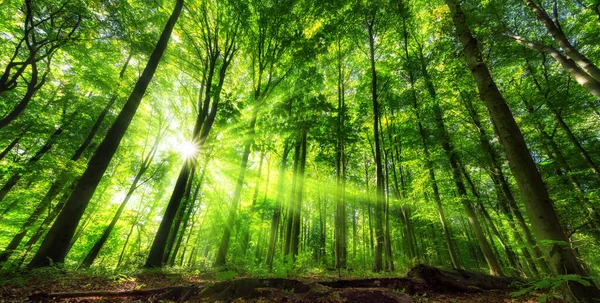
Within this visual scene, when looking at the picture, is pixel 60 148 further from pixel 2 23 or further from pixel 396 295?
pixel 396 295

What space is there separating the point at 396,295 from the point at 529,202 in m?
2.92

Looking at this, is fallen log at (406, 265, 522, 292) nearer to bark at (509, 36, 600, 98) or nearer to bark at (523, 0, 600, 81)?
bark at (509, 36, 600, 98)

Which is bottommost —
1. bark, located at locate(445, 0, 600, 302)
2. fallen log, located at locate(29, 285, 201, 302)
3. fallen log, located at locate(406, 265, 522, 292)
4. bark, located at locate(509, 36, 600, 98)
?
fallen log, located at locate(29, 285, 201, 302)

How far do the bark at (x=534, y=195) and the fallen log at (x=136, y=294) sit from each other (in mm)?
5962

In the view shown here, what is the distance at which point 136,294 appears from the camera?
14.1 ft

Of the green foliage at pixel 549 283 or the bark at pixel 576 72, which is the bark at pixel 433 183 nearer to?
the bark at pixel 576 72

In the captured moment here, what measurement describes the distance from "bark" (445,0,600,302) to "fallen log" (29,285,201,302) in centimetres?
596

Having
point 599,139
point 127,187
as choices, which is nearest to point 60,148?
point 127,187

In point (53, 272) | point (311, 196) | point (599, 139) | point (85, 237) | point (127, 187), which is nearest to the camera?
point (53, 272)

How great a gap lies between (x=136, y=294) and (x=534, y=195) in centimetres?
747

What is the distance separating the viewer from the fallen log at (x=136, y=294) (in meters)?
3.72

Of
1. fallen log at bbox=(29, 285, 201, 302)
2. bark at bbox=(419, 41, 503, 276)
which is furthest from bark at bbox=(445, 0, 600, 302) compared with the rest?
bark at bbox=(419, 41, 503, 276)

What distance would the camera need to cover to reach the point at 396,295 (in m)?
4.38

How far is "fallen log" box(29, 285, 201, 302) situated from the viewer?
3.72 meters
